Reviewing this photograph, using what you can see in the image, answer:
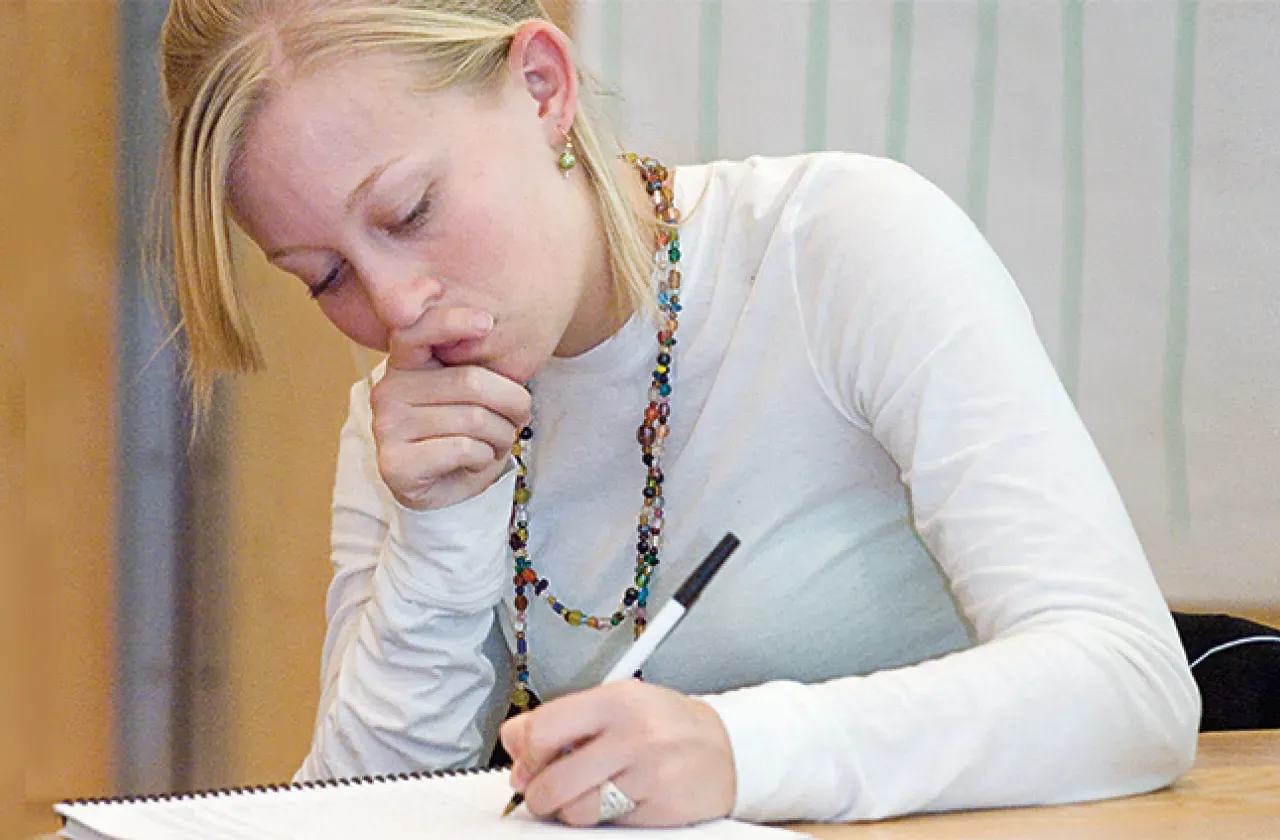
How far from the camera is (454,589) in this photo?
1105 mm

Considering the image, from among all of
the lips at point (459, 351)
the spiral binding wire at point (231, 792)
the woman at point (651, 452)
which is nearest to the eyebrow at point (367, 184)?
the woman at point (651, 452)

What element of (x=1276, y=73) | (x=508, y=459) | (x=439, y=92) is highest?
(x=1276, y=73)

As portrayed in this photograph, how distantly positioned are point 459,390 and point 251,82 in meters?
0.24

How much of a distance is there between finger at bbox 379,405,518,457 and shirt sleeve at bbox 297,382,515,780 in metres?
0.07

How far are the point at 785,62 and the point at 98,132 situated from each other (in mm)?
882

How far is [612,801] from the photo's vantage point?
27.1 inches

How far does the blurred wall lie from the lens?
192 cm

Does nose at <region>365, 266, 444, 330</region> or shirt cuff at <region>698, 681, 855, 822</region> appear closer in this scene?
shirt cuff at <region>698, 681, 855, 822</region>

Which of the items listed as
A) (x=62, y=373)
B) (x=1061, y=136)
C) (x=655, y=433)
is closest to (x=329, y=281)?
(x=655, y=433)

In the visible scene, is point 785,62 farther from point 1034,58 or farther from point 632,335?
point 632,335

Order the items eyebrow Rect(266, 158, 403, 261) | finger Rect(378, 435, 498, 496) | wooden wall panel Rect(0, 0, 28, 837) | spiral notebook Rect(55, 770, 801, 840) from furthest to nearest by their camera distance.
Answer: wooden wall panel Rect(0, 0, 28, 837)
finger Rect(378, 435, 498, 496)
eyebrow Rect(266, 158, 403, 261)
spiral notebook Rect(55, 770, 801, 840)

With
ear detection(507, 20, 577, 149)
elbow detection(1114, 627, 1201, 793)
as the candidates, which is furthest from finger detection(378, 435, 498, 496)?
elbow detection(1114, 627, 1201, 793)

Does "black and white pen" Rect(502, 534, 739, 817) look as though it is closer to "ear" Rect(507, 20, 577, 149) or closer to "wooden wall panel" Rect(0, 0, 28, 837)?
"ear" Rect(507, 20, 577, 149)

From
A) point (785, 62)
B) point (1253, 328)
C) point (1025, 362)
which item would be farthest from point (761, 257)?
point (1253, 328)
